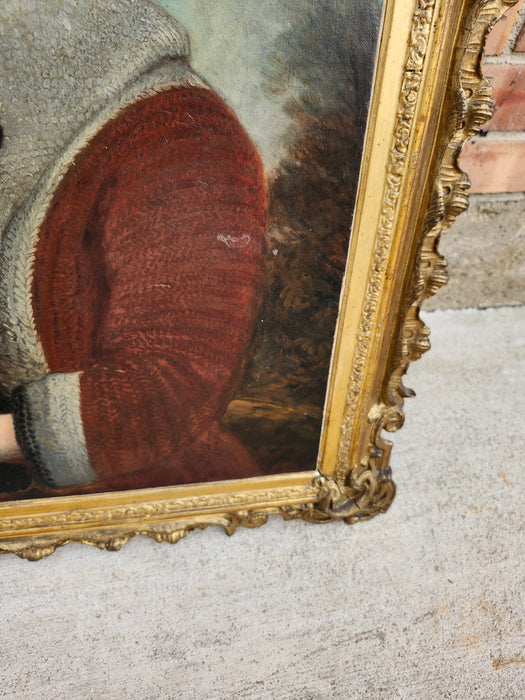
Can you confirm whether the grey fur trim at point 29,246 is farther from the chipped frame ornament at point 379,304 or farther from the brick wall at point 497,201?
the brick wall at point 497,201

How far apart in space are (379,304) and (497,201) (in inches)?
28.0

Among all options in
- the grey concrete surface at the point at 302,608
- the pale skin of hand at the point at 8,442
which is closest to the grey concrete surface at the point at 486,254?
the grey concrete surface at the point at 302,608

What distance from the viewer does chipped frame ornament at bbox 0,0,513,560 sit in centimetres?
64

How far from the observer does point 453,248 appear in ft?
4.51

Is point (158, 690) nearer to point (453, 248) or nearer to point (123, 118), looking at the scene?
point (123, 118)

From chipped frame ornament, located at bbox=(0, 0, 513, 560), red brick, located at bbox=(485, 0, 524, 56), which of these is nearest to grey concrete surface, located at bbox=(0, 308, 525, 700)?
chipped frame ornament, located at bbox=(0, 0, 513, 560)

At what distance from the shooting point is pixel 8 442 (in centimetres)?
84

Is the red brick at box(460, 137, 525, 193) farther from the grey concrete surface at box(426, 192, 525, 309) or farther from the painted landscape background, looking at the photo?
the painted landscape background

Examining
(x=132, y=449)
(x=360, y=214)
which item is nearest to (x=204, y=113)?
(x=360, y=214)

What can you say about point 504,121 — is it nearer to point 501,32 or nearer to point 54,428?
point 501,32

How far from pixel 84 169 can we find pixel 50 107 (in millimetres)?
76

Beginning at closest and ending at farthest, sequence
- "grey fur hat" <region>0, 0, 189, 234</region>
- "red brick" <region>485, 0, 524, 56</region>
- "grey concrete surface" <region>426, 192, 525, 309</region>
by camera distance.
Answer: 1. "grey fur hat" <region>0, 0, 189, 234</region>
2. "red brick" <region>485, 0, 524, 56</region>
3. "grey concrete surface" <region>426, 192, 525, 309</region>

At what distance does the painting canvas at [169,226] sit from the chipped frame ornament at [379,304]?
3cm

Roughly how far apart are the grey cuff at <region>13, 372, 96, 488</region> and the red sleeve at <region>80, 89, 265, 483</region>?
2 centimetres
